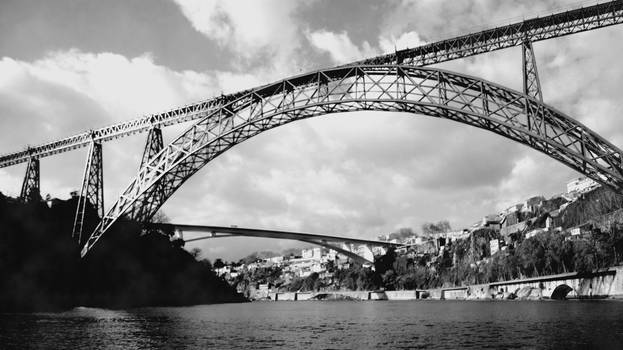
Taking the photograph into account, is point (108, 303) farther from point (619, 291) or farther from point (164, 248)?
point (619, 291)

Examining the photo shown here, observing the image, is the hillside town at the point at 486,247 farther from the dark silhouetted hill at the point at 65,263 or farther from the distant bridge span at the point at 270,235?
the dark silhouetted hill at the point at 65,263

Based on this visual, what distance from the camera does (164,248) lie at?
6119cm

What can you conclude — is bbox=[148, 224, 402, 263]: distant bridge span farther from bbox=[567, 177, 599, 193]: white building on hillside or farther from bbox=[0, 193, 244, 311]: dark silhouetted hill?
bbox=[567, 177, 599, 193]: white building on hillside

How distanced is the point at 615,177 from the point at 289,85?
18.5 meters

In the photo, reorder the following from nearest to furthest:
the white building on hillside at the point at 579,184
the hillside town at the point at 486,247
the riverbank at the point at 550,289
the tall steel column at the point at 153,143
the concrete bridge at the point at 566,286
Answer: the tall steel column at the point at 153,143 → the concrete bridge at the point at 566,286 → the riverbank at the point at 550,289 → the hillside town at the point at 486,247 → the white building on hillside at the point at 579,184

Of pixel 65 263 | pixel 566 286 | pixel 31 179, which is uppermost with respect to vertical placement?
pixel 31 179

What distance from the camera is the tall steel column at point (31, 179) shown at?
156 feet

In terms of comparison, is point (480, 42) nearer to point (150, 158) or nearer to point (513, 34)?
point (513, 34)

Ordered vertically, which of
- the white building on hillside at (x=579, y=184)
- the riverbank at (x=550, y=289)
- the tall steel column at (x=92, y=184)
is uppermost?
the white building on hillside at (x=579, y=184)

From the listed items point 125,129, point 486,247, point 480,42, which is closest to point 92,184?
point 125,129

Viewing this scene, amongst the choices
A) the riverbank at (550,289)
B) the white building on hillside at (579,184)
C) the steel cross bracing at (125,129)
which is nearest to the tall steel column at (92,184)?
the steel cross bracing at (125,129)

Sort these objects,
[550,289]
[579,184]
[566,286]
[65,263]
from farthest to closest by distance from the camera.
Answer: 1. [579,184]
2. [550,289]
3. [566,286]
4. [65,263]

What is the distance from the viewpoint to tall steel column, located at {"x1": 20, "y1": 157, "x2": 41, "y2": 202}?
1873 inches

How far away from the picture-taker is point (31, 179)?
1880 inches
